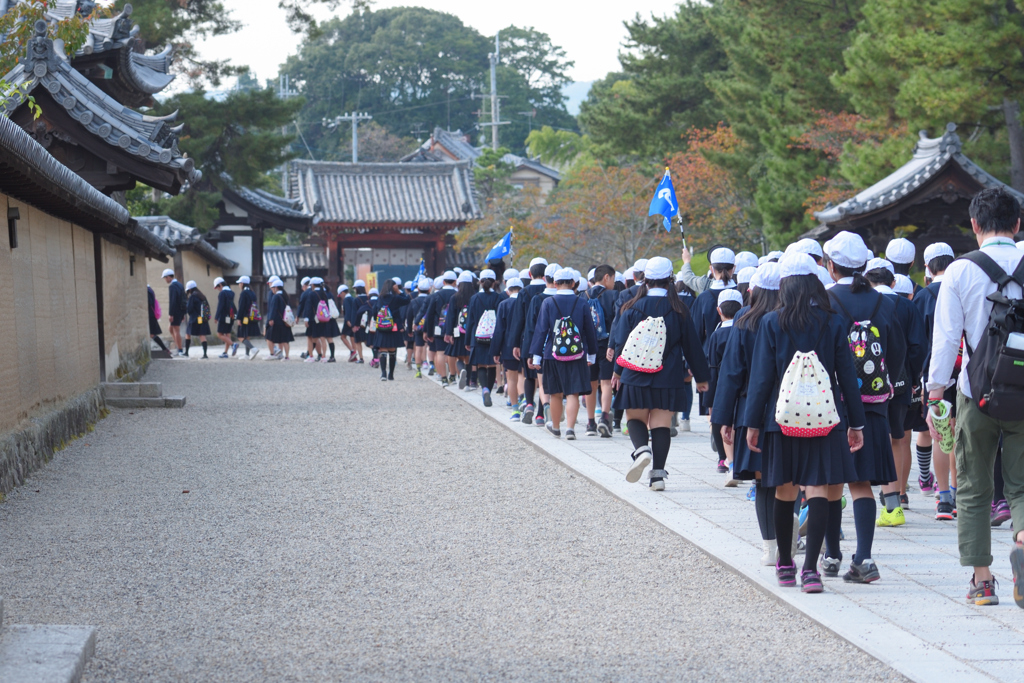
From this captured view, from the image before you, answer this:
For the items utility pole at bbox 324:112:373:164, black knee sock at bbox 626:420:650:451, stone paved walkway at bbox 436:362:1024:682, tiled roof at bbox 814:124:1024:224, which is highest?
utility pole at bbox 324:112:373:164

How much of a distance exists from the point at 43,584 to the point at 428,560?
77.7 inches

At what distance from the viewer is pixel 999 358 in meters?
4.46

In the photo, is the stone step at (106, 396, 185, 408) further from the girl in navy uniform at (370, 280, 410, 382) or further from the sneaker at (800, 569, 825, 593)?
the sneaker at (800, 569, 825, 593)

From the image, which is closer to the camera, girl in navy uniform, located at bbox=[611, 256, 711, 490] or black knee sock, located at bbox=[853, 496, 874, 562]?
black knee sock, located at bbox=[853, 496, 874, 562]

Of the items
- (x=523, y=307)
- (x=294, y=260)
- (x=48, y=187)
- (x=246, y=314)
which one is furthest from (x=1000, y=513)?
(x=294, y=260)

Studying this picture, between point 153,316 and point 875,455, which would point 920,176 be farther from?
point 153,316

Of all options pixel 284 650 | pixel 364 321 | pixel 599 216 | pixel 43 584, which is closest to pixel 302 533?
pixel 43 584

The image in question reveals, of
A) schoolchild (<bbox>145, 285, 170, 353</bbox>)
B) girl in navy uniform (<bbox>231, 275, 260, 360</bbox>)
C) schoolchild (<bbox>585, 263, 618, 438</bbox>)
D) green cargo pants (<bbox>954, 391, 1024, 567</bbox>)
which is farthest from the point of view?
girl in navy uniform (<bbox>231, 275, 260, 360</bbox>)

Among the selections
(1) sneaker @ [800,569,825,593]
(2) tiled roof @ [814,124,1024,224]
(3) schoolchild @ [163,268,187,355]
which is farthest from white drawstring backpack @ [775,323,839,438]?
(3) schoolchild @ [163,268,187,355]

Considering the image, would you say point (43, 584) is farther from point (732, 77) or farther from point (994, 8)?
point (732, 77)

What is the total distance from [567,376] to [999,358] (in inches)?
226

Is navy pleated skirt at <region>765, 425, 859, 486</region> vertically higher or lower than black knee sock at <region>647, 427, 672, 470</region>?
higher

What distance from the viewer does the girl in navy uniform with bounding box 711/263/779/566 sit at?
203 inches

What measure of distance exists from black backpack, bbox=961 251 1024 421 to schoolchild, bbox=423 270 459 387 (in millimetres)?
11211
